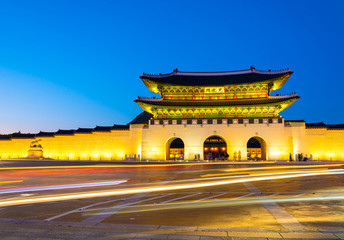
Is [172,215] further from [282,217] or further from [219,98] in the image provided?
[219,98]

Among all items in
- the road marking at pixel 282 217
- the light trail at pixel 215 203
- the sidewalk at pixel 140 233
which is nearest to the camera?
the sidewalk at pixel 140 233

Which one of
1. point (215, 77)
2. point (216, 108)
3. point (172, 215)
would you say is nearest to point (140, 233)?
point (172, 215)

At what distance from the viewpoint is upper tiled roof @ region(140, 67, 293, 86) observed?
38653mm

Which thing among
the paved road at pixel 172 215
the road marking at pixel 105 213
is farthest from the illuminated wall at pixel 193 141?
the road marking at pixel 105 213

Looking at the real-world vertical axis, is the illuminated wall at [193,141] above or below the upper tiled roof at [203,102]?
below

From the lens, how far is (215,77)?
142 ft

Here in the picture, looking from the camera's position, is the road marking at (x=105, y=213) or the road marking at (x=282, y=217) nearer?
the road marking at (x=282, y=217)

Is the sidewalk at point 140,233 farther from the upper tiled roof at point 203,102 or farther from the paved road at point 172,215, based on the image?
the upper tiled roof at point 203,102

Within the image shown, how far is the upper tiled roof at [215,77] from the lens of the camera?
38.7m

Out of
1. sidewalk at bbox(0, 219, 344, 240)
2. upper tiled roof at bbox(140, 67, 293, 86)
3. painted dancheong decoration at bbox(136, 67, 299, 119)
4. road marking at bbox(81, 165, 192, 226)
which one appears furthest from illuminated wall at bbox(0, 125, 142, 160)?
sidewalk at bbox(0, 219, 344, 240)

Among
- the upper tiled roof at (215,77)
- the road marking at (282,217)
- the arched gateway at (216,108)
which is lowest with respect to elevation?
the road marking at (282,217)

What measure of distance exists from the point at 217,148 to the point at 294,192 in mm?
44068

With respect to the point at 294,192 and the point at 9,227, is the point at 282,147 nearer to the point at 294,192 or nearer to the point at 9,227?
the point at 294,192

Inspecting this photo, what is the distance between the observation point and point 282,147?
35.3 meters
